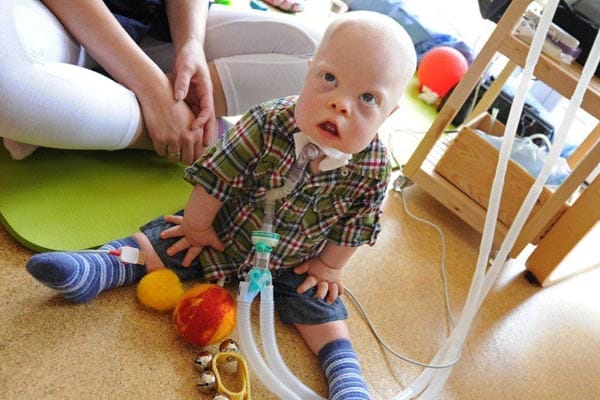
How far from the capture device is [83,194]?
803 millimetres

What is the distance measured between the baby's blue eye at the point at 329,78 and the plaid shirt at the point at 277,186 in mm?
86

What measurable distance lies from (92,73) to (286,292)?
1.50ft

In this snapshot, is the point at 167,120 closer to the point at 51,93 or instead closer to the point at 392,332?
the point at 51,93

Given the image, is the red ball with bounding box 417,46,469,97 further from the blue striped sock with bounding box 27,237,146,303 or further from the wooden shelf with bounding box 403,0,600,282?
the blue striped sock with bounding box 27,237,146,303

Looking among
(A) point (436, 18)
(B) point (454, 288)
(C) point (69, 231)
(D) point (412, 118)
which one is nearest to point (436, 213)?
(B) point (454, 288)

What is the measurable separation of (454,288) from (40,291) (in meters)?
0.74

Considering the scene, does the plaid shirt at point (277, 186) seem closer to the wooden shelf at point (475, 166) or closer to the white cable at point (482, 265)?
the white cable at point (482, 265)

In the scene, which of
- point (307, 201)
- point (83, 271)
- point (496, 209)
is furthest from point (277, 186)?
point (496, 209)

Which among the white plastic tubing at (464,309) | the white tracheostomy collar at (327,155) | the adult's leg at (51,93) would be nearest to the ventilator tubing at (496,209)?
the white plastic tubing at (464,309)

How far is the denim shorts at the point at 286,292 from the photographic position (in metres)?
0.74

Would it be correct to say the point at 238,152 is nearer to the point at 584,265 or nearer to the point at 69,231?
the point at 69,231

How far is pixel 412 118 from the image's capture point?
139 centimetres

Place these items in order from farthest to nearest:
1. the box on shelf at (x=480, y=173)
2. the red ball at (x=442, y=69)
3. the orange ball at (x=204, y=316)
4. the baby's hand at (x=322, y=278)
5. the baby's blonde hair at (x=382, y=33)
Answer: the red ball at (x=442, y=69) → the box on shelf at (x=480, y=173) → the baby's hand at (x=322, y=278) → the orange ball at (x=204, y=316) → the baby's blonde hair at (x=382, y=33)

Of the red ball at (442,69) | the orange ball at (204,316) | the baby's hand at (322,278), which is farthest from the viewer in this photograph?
the red ball at (442,69)
